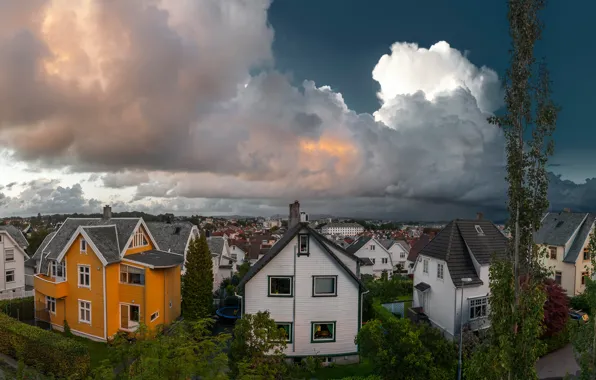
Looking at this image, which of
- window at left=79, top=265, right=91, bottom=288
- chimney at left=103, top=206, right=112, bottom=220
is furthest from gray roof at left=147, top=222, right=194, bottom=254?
window at left=79, top=265, right=91, bottom=288

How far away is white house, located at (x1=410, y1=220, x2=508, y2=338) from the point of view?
1110 inches

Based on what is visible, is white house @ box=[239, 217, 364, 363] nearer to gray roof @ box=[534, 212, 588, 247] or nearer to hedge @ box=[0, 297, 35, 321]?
hedge @ box=[0, 297, 35, 321]

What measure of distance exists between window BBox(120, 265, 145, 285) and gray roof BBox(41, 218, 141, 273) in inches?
62.2

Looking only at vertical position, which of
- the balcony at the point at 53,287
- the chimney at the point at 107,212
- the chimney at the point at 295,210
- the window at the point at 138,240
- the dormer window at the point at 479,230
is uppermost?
the chimney at the point at 295,210

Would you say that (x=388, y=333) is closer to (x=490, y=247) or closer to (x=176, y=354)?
(x=176, y=354)

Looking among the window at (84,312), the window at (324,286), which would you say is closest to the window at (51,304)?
the window at (84,312)

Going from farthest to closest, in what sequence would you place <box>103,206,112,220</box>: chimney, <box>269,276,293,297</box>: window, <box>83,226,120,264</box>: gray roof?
<box>103,206,112,220</box>: chimney → <box>83,226,120,264</box>: gray roof → <box>269,276,293,297</box>: window

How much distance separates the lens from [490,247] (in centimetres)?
3042

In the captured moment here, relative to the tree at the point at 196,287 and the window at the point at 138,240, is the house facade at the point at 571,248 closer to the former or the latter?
the tree at the point at 196,287

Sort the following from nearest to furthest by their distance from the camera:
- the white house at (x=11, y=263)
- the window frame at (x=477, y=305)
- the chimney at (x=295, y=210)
Answer: the window frame at (x=477, y=305) < the chimney at (x=295, y=210) < the white house at (x=11, y=263)

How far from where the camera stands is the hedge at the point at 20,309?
33.2 meters

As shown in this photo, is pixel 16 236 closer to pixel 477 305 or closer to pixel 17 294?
pixel 17 294

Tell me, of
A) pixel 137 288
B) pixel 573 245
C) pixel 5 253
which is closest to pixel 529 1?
pixel 137 288

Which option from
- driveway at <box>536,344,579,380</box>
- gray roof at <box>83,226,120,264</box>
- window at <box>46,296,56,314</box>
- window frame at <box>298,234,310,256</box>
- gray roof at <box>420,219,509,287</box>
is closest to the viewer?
driveway at <box>536,344,579,380</box>
